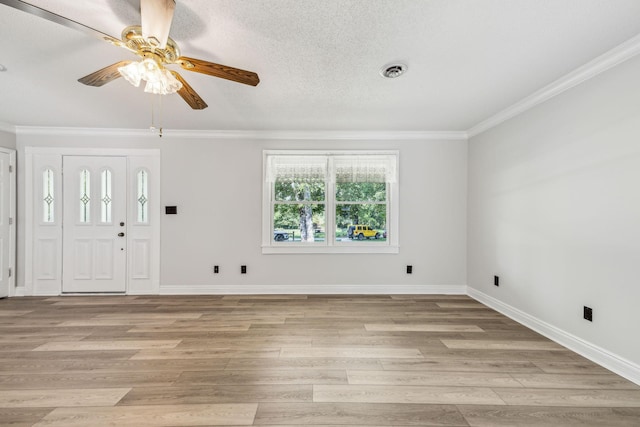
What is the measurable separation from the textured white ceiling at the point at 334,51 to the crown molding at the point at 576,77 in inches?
3.0

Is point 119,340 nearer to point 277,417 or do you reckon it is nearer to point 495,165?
point 277,417

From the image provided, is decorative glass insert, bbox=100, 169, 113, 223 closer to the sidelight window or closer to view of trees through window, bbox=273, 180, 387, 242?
the sidelight window

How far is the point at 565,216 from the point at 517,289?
1021 mm

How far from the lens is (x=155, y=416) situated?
1590mm

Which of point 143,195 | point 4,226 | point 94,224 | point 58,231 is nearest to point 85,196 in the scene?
point 94,224

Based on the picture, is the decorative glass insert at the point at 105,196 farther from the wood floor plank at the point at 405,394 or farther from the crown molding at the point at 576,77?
the crown molding at the point at 576,77

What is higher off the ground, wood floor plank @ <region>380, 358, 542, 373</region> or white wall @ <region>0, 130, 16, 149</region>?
white wall @ <region>0, 130, 16, 149</region>

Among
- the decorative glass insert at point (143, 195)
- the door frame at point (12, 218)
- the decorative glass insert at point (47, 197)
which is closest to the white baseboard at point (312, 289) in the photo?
the decorative glass insert at point (143, 195)

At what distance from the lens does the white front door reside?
12.8 ft

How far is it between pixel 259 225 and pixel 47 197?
311cm

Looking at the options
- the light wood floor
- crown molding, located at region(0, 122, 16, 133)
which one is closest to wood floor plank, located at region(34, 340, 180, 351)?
the light wood floor

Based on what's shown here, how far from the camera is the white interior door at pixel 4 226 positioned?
3.74 meters

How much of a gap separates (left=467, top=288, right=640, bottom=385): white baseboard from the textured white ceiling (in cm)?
233

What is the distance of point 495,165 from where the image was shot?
3.43 metres
